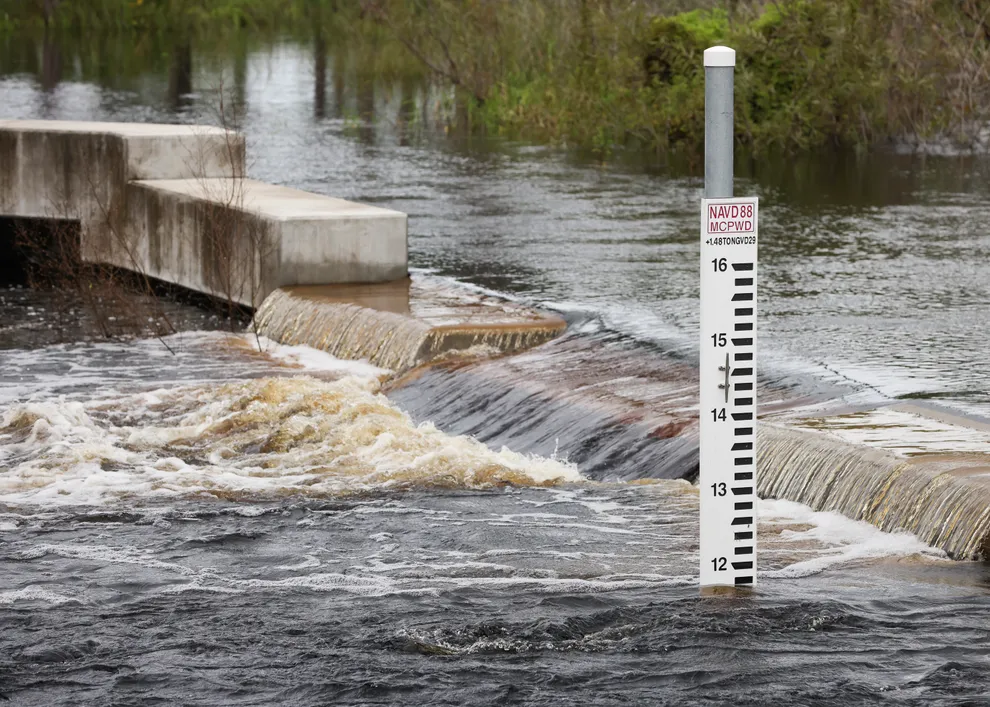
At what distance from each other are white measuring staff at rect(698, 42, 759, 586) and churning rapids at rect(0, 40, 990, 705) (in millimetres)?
514

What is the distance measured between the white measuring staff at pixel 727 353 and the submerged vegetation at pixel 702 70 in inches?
717

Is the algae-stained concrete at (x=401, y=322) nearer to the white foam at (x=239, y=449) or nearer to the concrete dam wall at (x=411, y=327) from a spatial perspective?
the concrete dam wall at (x=411, y=327)

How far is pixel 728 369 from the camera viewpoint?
22.9 feet

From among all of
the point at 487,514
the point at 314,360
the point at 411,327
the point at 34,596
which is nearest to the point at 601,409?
the point at 487,514

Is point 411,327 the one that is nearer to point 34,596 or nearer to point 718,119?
point 34,596

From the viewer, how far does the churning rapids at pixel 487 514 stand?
22.0 feet

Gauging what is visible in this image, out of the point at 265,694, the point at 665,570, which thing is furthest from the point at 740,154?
the point at 265,694

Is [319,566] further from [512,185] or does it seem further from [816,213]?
[512,185]

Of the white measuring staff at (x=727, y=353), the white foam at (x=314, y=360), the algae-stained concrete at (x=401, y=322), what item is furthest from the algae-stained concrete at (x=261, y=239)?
the white measuring staff at (x=727, y=353)

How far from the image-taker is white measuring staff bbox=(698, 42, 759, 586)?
6910 millimetres

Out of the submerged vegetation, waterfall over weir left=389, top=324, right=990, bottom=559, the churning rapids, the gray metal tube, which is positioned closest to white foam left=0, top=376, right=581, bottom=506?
the churning rapids

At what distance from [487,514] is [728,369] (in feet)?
8.66

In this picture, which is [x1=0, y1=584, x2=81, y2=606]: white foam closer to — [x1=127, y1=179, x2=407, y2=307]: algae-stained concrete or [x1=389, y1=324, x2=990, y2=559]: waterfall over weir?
[x1=389, y1=324, x2=990, y2=559]: waterfall over weir

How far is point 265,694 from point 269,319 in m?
8.65
